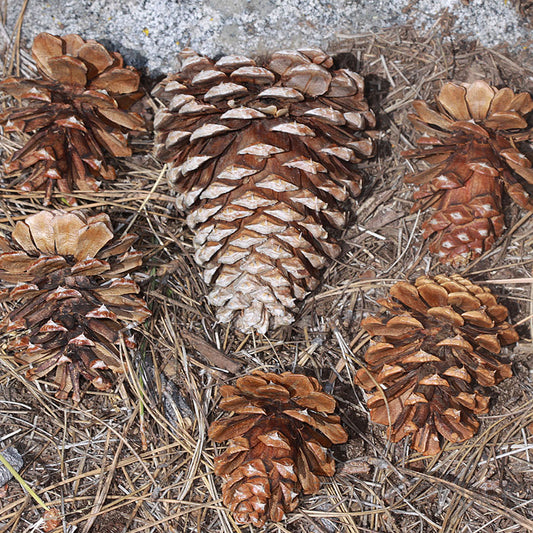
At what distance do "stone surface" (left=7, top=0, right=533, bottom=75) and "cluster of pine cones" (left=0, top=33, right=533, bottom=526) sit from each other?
189 mm

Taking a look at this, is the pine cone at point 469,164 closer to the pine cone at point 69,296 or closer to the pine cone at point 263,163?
the pine cone at point 263,163

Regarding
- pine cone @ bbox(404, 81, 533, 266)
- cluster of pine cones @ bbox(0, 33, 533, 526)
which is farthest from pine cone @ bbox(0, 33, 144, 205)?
pine cone @ bbox(404, 81, 533, 266)

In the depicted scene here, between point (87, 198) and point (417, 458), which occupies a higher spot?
point (87, 198)

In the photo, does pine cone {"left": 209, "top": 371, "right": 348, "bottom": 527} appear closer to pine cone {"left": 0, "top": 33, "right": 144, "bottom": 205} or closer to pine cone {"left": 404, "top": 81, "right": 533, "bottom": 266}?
pine cone {"left": 404, "top": 81, "right": 533, "bottom": 266}

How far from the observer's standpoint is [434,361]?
62.7 inches

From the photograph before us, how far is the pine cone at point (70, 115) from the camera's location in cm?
173

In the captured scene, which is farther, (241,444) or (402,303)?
(402,303)

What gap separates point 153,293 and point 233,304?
28 centimetres

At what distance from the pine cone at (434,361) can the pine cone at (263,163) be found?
0.31m

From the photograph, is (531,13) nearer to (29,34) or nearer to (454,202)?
(454,202)

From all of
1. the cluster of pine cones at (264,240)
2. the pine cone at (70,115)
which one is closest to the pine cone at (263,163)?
the cluster of pine cones at (264,240)

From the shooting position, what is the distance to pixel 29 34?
1934 mm

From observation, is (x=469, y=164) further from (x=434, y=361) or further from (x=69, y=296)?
(x=69, y=296)

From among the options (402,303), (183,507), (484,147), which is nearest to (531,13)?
(484,147)
